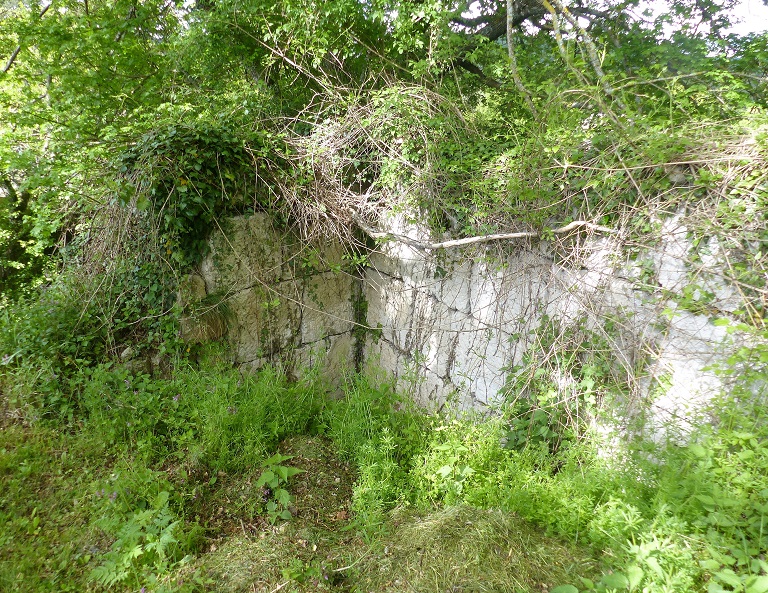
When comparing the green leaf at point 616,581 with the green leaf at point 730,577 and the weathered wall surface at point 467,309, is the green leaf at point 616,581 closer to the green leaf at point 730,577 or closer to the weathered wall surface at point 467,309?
the green leaf at point 730,577

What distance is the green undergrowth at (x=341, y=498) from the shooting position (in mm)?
2221

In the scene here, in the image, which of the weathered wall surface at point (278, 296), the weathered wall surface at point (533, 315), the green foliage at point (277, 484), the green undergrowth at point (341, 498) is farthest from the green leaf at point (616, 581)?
the weathered wall surface at point (278, 296)

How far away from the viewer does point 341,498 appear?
3689mm

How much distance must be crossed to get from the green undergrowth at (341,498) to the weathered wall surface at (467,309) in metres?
0.41

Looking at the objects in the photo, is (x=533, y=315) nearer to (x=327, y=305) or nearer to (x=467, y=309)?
(x=467, y=309)

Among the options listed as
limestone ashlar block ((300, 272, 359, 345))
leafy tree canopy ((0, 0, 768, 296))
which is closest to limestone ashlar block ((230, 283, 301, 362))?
A: limestone ashlar block ((300, 272, 359, 345))

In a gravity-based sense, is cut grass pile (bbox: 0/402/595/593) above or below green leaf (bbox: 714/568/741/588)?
below

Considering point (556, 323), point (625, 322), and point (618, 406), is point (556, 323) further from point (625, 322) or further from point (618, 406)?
point (618, 406)

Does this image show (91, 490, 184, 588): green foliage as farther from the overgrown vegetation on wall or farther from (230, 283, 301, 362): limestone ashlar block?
(230, 283, 301, 362): limestone ashlar block

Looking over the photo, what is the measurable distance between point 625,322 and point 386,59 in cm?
378

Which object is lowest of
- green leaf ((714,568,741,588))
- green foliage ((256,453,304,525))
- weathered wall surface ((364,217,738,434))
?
green foliage ((256,453,304,525))

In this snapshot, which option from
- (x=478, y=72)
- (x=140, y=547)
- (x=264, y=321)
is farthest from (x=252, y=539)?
(x=478, y=72)

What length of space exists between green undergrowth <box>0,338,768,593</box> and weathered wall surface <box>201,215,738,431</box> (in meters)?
0.41

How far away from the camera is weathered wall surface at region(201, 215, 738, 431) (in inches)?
107
